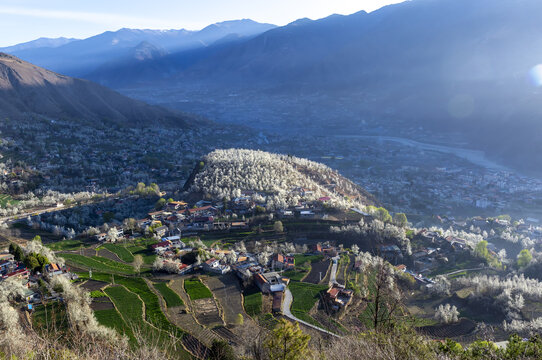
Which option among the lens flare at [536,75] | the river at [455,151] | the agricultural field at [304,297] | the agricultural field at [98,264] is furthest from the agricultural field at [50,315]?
the lens flare at [536,75]

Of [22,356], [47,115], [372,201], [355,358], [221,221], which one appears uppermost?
[47,115]

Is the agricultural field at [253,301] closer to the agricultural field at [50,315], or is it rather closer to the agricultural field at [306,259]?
the agricultural field at [306,259]

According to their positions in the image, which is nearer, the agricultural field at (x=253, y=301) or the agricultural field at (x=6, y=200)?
the agricultural field at (x=253, y=301)

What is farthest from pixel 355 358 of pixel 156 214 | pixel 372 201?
pixel 372 201

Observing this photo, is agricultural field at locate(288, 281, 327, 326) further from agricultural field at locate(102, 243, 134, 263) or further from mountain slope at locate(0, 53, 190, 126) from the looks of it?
mountain slope at locate(0, 53, 190, 126)

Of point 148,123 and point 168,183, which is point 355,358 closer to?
point 168,183

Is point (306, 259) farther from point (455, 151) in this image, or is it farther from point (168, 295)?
point (455, 151)
